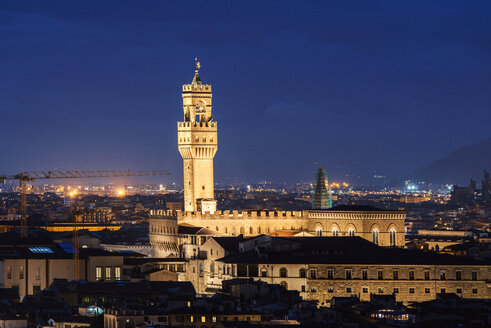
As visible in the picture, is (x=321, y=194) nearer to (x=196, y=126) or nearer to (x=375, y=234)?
(x=196, y=126)

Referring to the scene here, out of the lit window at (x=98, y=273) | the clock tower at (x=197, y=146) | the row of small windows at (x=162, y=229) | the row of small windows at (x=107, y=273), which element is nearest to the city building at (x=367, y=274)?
the row of small windows at (x=107, y=273)

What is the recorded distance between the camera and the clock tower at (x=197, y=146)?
115000 millimetres

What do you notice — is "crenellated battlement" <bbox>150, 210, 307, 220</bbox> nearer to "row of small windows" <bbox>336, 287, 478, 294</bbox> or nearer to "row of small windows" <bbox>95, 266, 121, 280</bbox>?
"row of small windows" <bbox>95, 266, 121, 280</bbox>

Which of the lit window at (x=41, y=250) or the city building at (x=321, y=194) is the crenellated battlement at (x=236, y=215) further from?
the city building at (x=321, y=194)

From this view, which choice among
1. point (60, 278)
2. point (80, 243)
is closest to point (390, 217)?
point (80, 243)

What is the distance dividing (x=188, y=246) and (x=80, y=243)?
9.15 m

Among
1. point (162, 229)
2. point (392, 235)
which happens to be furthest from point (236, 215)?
point (392, 235)

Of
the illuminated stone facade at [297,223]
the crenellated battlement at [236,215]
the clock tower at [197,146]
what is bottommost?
the illuminated stone facade at [297,223]

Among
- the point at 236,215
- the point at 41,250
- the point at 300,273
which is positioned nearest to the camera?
the point at 300,273

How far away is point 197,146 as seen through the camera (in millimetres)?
116062

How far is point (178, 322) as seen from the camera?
71375 millimetres

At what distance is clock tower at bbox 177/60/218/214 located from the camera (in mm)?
115000

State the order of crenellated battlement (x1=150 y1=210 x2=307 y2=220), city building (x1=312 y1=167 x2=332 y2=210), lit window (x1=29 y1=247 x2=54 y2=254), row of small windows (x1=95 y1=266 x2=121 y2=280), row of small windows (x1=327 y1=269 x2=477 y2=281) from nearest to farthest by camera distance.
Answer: row of small windows (x1=327 y1=269 x2=477 y2=281)
row of small windows (x1=95 y1=266 x2=121 y2=280)
lit window (x1=29 y1=247 x2=54 y2=254)
crenellated battlement (x1=150 y1=210 x2=307 y2=220)
city building (x1=312 y1=167 x2=332 y2=210)

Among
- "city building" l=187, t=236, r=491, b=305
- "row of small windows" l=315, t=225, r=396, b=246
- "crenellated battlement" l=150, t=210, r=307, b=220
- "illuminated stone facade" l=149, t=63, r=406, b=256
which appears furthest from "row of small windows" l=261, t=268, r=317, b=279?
"crenellated battlement" l=150, t=210, r=307, b=220
